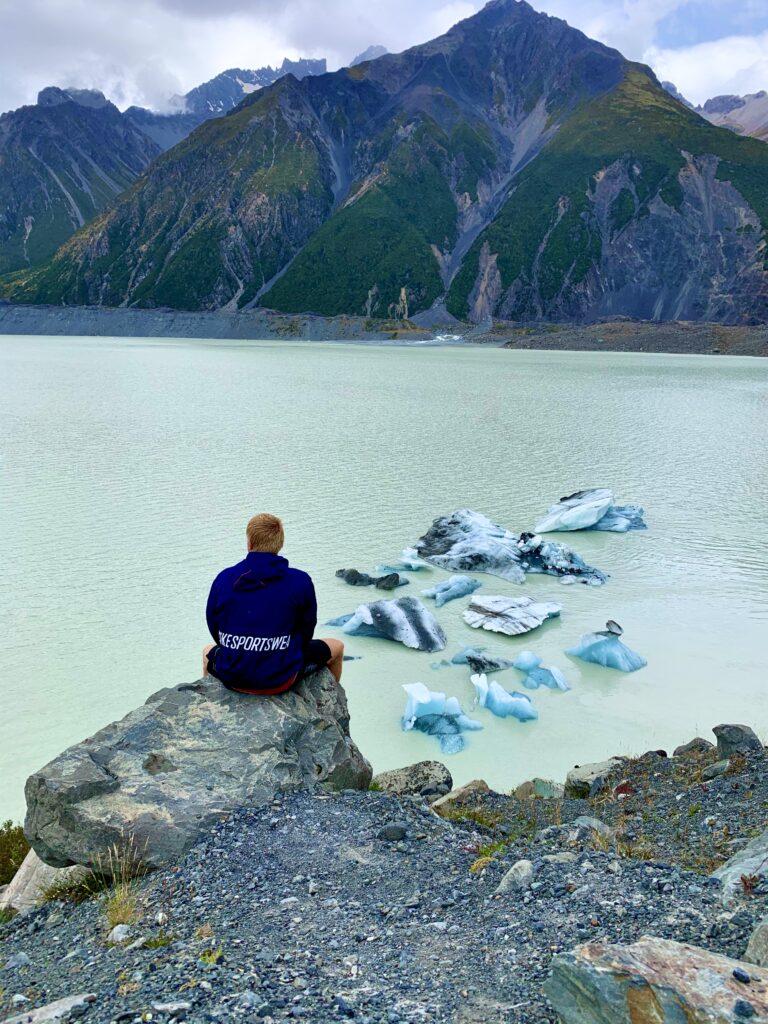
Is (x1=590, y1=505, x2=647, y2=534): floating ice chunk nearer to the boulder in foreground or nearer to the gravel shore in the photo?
the gravel shore

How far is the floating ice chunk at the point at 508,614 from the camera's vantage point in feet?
41.9

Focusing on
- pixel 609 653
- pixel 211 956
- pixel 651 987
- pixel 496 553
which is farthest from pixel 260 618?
pixel 496 553

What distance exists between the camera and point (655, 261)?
166 m

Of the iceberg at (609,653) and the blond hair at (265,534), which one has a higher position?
the blond hair at (265,534)

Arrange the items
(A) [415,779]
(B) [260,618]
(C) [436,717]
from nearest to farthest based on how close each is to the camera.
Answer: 1. (B) [260,618]
2. (A) [415,779]
3. (C) [436,717]

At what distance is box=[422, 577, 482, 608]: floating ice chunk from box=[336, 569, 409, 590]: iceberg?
1.82ft

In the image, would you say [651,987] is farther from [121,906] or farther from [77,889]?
[77,889]

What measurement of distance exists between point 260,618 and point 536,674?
6409 mm

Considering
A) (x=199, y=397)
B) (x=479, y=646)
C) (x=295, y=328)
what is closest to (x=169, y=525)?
(x=479, y=646)

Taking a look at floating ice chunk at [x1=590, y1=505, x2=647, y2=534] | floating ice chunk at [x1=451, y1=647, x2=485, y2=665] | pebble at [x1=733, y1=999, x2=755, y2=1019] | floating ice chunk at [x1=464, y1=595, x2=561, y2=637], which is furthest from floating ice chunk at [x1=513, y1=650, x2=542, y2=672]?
floating ice chunk at [x1=590, y1=505, x2=647, y2=534]

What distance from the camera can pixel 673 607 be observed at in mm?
13977

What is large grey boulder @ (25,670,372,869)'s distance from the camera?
5043mm

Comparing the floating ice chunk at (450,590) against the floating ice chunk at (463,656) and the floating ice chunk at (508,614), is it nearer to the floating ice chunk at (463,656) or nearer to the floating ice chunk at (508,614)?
the floating ice chunk at (508,614)

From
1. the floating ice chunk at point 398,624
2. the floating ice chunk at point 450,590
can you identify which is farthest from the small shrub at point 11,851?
the floating ice chunk at point 450,590
